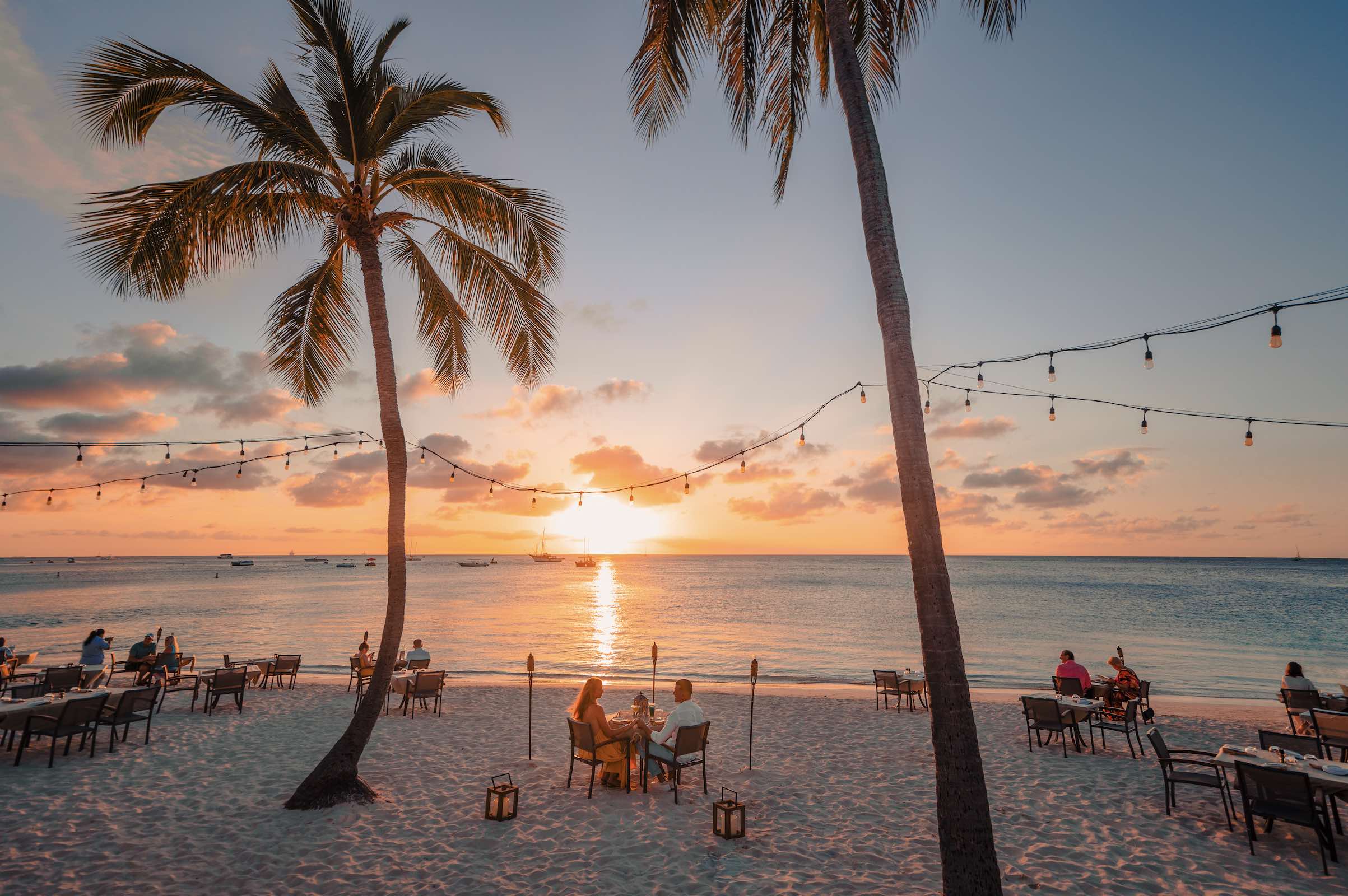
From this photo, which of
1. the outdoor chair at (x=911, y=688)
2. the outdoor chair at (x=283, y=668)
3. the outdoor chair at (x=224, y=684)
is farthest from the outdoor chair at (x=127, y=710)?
the outdoor chair at (x=911, y=688)

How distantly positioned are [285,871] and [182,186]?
291 inches

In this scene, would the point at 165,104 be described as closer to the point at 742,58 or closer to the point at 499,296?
the point at 499,296

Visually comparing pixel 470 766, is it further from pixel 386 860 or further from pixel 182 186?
pixel 182 186

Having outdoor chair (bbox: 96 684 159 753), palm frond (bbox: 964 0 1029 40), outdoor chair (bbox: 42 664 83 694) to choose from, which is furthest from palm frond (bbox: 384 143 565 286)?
outdoor chair (bbox: 42 664 83 694)

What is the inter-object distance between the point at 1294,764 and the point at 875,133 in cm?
770

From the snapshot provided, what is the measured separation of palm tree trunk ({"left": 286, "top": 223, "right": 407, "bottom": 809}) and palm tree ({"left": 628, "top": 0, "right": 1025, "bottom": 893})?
4067 millimetres

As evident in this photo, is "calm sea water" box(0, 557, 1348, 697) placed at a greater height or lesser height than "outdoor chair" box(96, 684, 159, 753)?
lesser

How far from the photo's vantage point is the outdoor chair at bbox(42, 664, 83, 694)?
11.6 meters

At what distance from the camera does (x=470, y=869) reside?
18.8 ft

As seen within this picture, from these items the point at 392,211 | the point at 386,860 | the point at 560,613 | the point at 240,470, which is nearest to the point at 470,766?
the point at 386,860

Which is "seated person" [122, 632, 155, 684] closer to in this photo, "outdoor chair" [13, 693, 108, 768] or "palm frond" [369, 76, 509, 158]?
"outdoor chair" [13, 693, 108, 768]

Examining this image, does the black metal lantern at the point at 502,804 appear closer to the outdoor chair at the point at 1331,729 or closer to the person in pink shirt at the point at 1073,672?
the person in pink shirt at the point at 1073,672

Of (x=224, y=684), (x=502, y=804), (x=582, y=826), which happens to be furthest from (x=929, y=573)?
(x=224, y=684)

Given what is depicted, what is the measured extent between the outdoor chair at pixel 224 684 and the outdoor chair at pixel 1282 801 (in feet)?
48.9
